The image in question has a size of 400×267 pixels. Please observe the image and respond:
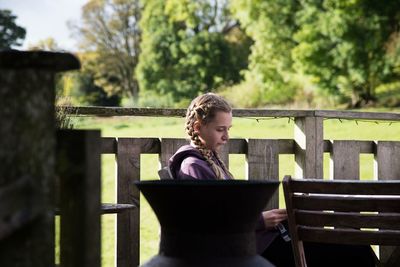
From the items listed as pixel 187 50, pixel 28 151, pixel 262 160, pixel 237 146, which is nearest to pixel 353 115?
pixel 262 160

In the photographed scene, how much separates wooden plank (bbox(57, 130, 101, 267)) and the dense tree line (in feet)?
89.1

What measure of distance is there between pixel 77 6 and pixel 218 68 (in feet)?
44.6

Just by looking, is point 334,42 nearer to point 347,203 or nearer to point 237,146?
point 237,146

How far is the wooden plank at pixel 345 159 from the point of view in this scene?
4930 mm

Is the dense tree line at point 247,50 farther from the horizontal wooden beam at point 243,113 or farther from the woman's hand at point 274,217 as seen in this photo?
the woman's hand at point 274,217

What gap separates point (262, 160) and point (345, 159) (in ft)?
2.06

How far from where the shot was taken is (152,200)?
2.61 meters

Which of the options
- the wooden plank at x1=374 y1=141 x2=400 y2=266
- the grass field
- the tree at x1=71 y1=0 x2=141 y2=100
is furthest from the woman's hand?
the tree at x1=71 y1=0 x2=141 y2=100

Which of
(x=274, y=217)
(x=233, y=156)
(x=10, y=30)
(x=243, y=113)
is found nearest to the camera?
(x=274, y=217)

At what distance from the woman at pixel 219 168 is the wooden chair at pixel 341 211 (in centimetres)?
13

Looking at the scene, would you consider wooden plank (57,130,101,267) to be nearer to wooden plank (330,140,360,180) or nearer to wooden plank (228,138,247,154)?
wooden plank (228,138,247,154)

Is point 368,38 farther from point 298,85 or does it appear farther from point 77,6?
point 77,6

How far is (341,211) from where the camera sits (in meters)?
3.47

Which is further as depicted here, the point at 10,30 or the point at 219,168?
the point at 10,30
